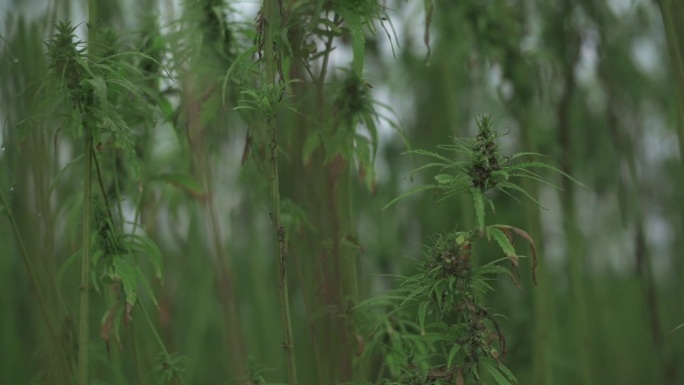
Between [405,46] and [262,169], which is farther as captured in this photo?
[405,46]

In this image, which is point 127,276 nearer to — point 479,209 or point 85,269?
point 85,269

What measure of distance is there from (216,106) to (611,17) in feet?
2.82

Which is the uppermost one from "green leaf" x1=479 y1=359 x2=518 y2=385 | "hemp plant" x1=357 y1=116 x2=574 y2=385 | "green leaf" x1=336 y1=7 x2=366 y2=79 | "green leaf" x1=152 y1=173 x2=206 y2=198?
"green leaf" x1=336 y1=7 x2=366 y2=79

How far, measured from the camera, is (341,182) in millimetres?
1062

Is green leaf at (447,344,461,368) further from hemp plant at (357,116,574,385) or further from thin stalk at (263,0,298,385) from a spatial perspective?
thin stalk at (263,0,298,385)

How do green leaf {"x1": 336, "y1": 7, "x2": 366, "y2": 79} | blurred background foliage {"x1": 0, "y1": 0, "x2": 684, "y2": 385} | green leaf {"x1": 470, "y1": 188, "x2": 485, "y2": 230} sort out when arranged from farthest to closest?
blurred background foliage {"x1": 0, "y1": 0, "x2": 684, "y2": 385}, green leaf {"x1": 336, "y1": 7, "x2": 366, "y2": 79}, green leaf {"x1": 470, "y1": 188, "x2": 485, "y2": 230}

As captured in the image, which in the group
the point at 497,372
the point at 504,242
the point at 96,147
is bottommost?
the point at 497,372

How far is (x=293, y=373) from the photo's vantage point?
764mm

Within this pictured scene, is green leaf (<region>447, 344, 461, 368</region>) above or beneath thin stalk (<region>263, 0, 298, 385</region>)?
beneath

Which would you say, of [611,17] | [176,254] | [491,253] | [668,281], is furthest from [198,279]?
[668,281]

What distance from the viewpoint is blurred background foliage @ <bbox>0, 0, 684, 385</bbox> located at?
3.22 feet

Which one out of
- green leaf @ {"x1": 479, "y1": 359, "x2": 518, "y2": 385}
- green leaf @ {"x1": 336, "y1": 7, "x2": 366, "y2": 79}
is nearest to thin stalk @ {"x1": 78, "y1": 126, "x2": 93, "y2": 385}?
green leaf @ {"x1": 336, "y1": 7, "x2": 366, "y2": 79}

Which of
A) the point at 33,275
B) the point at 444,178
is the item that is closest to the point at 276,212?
the point at 444,178

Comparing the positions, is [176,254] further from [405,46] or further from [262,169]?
[262,169]
